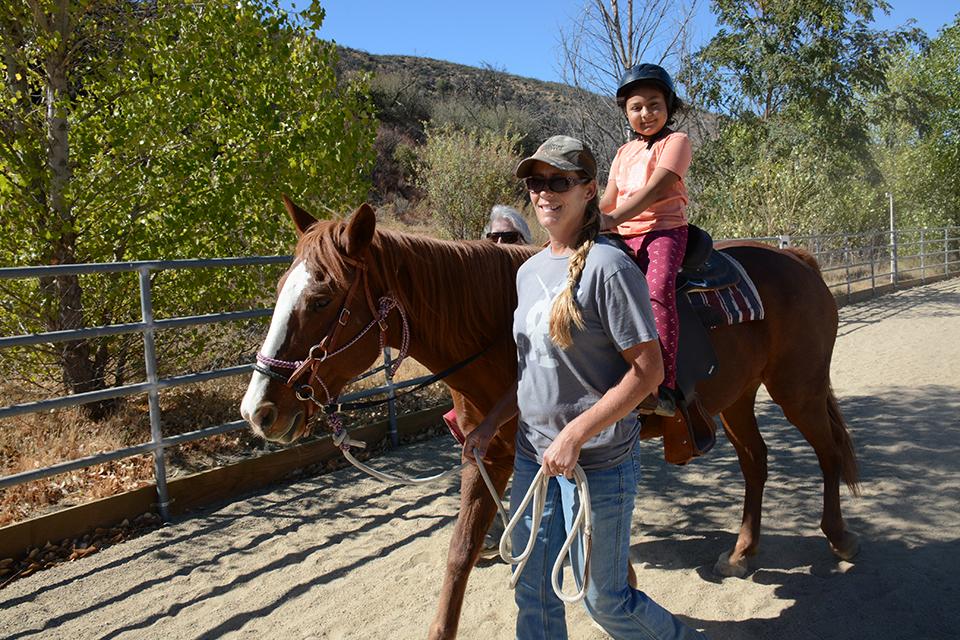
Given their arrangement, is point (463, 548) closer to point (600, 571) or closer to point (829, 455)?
point (600, 571)

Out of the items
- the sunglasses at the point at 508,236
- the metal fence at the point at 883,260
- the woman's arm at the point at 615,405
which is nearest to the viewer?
the woman's arm at the point at 615,405

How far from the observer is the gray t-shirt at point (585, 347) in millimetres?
1770

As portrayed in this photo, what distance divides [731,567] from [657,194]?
80.0 inches

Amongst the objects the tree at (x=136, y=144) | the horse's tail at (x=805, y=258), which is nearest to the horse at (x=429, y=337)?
the horse's tail at (x=805, y=258)

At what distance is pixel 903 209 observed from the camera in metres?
23.6

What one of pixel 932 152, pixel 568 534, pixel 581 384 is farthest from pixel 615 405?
pixel 932 152

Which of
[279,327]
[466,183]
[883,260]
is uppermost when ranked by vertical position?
[466,183]

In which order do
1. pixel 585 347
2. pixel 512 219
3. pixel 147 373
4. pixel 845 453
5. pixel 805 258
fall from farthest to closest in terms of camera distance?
1. pixel 512 219
2. pixel 147 373
3. pixel 805 258
4. pixel 845 453
5. pixel 585 347

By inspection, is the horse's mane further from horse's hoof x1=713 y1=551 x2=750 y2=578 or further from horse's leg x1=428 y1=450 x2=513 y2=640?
horse's hoof x1=713 y1=551 x2=750 y2=578

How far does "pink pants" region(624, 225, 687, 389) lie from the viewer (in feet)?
8.71

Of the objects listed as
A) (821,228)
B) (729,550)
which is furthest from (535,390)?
(821,228)

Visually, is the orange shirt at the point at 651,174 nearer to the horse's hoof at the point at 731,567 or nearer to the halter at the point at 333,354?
the halter at the point at 333,354

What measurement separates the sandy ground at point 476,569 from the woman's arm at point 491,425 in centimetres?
127

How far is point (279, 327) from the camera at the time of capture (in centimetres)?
223
